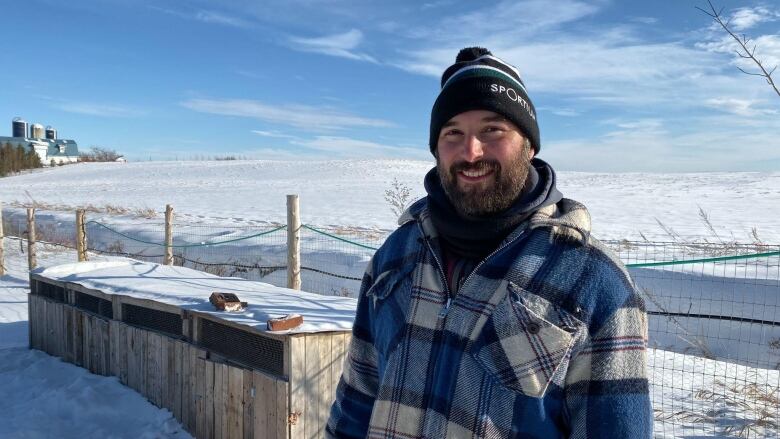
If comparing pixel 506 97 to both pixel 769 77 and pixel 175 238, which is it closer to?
pixel 769 77

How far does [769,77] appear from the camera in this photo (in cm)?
240

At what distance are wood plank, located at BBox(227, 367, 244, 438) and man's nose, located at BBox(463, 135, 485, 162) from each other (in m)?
3.11

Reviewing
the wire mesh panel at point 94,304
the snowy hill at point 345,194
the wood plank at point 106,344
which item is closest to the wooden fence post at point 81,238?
the wire mesh panel at point 94,304

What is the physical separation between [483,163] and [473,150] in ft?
0.14

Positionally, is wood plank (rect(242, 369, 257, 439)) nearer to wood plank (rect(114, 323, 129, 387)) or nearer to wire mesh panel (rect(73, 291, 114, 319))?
wood plank (rect(114, 323, 129, 387))

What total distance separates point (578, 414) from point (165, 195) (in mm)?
29717

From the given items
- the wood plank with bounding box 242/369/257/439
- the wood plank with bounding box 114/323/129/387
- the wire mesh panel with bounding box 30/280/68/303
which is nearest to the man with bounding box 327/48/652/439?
the wood plank with bounding box 242/369/257/439

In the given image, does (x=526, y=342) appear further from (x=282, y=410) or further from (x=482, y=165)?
(x=282, y=410)

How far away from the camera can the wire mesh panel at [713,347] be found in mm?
4254

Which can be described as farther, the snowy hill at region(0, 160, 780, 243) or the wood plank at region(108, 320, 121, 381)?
the snowy hill at region(0, 160, 780, 243)

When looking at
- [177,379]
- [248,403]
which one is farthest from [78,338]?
[248,403]

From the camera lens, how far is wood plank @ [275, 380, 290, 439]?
378 cm

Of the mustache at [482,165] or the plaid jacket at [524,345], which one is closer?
the plaid jacket at [524,345]

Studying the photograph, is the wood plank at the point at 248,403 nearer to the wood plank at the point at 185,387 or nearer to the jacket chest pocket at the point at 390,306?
the wood plank at the point at 185,387
